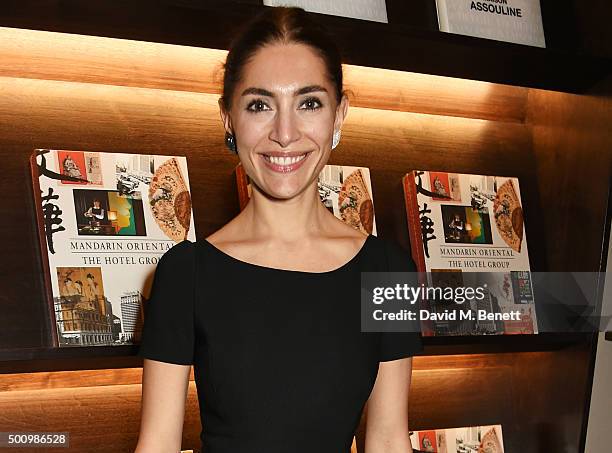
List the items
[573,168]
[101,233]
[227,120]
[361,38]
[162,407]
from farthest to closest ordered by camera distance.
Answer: [573,168] < [361,38] < [101,233] < [227,120] < [162,407]

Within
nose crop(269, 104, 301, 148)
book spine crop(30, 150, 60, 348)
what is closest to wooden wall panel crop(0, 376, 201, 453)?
book spine crop(30, 150, 60, 348)

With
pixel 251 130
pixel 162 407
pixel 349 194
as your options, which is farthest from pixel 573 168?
pixel 162 407

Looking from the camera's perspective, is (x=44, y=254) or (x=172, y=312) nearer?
(x=172, y=312)

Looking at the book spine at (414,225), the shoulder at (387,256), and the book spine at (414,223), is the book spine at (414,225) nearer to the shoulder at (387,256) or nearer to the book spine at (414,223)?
the book spine at (414,223)

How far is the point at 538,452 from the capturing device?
2416mm

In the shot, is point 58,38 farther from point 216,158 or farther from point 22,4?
point 216,158

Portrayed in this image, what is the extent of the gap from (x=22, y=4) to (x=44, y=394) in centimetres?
84

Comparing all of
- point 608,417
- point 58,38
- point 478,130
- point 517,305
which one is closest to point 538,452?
point 608,417

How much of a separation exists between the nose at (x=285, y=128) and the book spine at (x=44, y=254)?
60 cm

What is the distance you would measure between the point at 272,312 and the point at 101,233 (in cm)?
53

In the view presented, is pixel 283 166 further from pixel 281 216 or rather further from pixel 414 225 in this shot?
pixel 414 225

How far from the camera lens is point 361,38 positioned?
6.67 ft

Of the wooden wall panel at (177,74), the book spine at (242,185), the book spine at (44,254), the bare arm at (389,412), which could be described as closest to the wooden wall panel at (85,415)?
the book spine at (44,254)

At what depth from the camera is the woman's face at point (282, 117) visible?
1.56 metres
